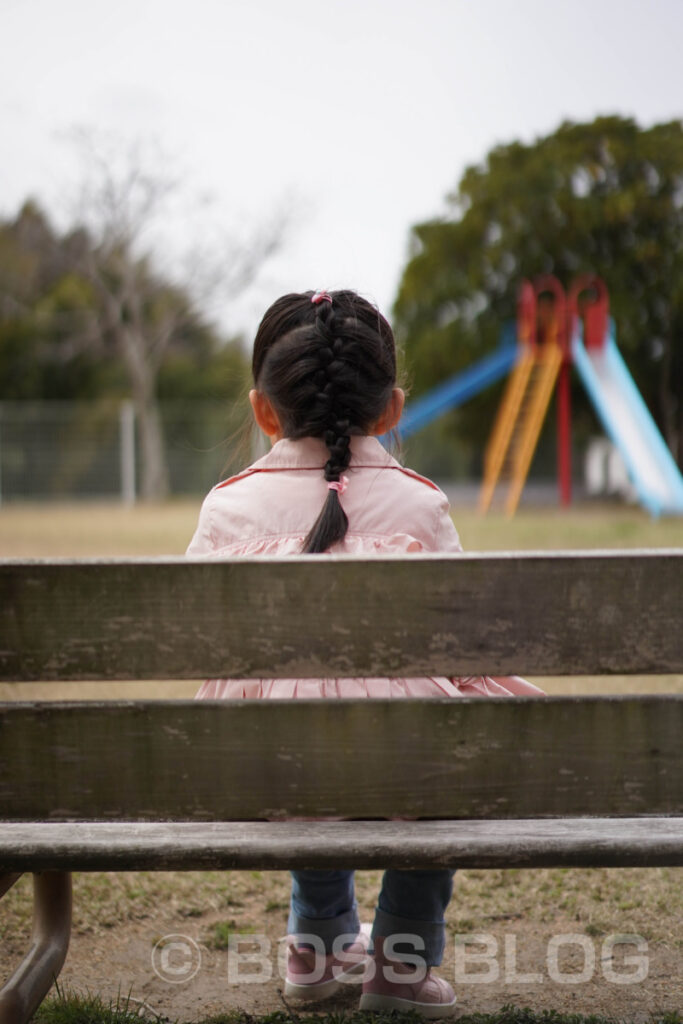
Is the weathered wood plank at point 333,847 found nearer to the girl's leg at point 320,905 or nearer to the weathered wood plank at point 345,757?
the weathered wood plank at point 345,757

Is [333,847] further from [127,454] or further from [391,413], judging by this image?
[127,454]

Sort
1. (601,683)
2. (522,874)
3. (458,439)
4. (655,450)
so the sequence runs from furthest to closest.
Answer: (458,439)
(655,450)
(601,683)
(522,874)

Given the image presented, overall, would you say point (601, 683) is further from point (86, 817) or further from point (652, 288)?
point (652, 288)

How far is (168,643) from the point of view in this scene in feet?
4.84

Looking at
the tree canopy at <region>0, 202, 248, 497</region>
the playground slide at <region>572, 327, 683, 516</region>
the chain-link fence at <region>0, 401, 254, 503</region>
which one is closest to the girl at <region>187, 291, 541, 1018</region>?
the playground slide at <region>572, 327, 683, 516</region>

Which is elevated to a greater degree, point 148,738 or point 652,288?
point 652,288

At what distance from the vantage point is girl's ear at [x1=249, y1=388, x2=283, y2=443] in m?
2.00

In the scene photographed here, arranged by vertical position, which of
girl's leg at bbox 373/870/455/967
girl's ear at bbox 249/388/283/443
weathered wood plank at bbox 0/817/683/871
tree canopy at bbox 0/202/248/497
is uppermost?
tree canopy at bbox 0/202/248/497

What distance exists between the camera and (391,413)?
6.59ft

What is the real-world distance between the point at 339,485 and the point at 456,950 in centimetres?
119

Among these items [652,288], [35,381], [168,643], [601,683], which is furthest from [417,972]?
[35,381]

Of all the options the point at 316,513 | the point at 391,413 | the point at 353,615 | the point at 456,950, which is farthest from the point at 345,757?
the point at 456,950

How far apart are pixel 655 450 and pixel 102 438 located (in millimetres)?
12535

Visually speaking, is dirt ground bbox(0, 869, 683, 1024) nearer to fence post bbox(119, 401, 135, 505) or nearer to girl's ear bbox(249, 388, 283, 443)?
girl's ear bbox(249, 388, 283, 443)
